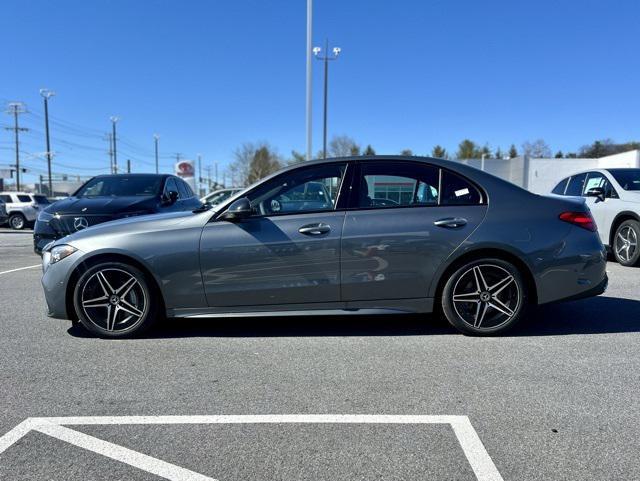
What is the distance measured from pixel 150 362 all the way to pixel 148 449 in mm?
1394

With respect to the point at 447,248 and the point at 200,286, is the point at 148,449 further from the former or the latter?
the point at 447,248

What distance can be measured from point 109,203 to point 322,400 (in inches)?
227

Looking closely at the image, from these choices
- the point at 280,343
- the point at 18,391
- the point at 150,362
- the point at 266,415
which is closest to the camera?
the point at 266,415

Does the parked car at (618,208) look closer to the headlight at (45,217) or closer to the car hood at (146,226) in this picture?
the car hood at (146,226)

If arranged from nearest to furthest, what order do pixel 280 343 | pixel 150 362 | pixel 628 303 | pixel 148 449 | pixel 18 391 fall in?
pixel 148 449 < pixel 18 391 < pixel 150 362 < pixel 280 343 < pixel 628 303

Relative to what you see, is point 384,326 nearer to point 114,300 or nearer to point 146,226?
point 146,226

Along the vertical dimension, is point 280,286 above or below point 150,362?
above

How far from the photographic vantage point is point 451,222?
4.47 meters

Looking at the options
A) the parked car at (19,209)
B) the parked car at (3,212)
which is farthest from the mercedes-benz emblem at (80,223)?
the parked car at (19,209)

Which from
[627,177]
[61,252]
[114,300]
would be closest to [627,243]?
[627,177]

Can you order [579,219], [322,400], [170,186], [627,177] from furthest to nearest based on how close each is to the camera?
[170,186], [627,177], [579,219], [322,400]

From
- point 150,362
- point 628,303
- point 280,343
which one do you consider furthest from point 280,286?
point 628,303

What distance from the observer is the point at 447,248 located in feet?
14.6

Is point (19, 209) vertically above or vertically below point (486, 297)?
above
